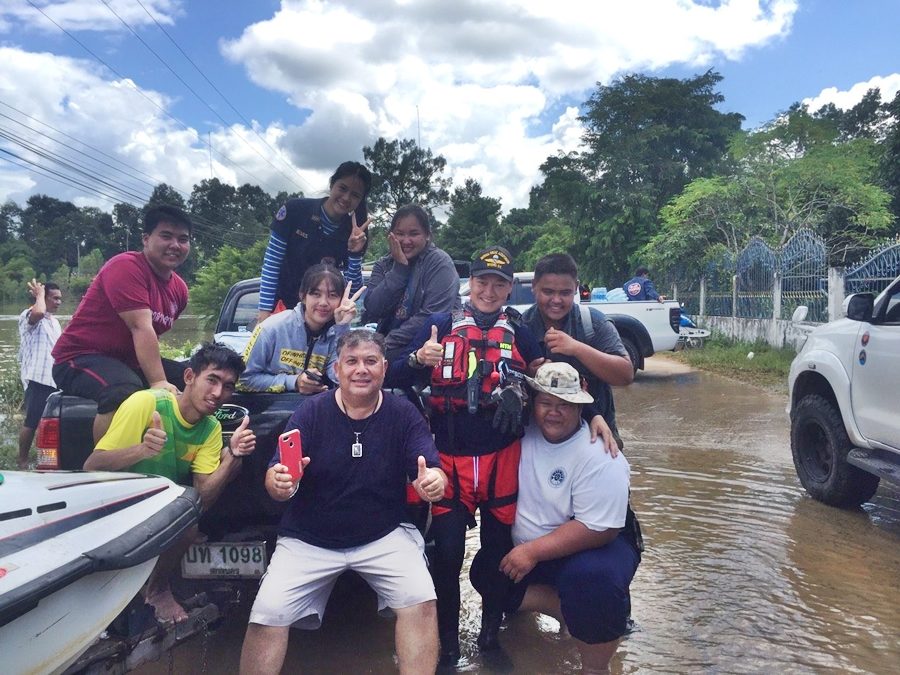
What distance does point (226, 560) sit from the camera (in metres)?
2.98

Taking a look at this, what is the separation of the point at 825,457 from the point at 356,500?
4.19m

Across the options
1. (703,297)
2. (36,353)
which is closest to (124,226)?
(703,297)

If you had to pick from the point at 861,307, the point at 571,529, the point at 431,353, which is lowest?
the point at 571,529

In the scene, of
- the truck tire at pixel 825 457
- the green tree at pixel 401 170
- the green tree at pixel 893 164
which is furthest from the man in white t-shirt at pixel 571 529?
the green tree at pixel 401 170

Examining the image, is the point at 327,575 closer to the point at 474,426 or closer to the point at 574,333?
the point at 474,426

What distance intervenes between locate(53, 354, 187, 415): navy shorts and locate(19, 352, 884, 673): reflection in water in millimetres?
1084

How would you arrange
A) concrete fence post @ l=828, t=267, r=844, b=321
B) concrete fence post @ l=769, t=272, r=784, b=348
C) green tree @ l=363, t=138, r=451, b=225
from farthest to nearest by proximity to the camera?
1. green tree @ l=363, t=138, r=451, b=225
2. concrete fence post @ l=769, t=272, r=784, b=348
3. concrete fence post @ l=828, t=267, r=844, b=321

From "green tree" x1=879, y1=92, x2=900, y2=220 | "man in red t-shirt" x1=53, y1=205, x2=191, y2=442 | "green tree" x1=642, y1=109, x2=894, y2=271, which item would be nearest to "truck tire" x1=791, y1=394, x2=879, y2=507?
"man in red t-shirt" x1=53, y1=205, x2=191, y2=442

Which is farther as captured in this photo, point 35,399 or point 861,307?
point 35,399

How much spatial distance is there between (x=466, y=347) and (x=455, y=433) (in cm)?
39

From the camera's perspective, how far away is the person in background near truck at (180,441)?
279cm

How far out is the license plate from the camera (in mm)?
2973

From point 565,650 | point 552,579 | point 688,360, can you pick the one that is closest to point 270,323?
point 552,579

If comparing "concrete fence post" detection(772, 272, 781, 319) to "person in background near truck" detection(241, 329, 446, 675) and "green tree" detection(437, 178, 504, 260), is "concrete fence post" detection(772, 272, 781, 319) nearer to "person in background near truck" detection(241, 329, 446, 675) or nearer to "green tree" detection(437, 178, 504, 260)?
"person in background near truck" detection(241, 329, 446, 675)
